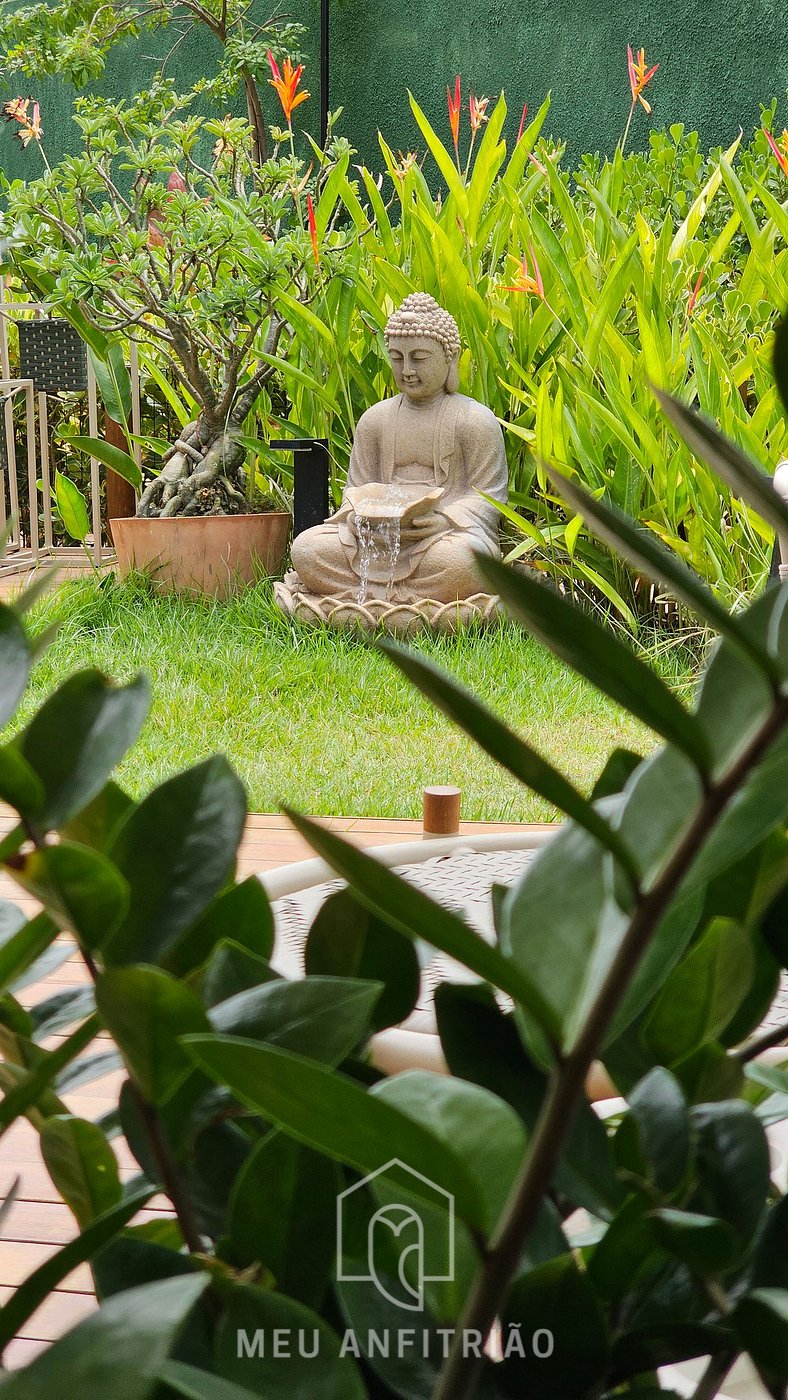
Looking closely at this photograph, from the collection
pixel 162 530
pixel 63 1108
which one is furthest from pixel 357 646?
pixel 63 1108

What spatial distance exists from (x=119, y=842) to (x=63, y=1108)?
0.07m

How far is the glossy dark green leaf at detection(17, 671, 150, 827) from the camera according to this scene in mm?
227

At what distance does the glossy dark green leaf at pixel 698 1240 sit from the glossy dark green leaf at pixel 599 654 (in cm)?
8

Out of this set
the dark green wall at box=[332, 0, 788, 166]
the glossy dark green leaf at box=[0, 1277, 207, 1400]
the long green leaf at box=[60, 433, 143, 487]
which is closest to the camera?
the glossy dark green leaf at box=[0, 1277, 207, 1400]

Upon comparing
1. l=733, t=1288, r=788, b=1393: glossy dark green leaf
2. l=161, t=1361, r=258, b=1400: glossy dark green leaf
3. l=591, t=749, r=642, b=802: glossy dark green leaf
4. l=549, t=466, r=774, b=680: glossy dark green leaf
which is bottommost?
l=733, t=1288, r=788, b=1393: glossy dark green leaf

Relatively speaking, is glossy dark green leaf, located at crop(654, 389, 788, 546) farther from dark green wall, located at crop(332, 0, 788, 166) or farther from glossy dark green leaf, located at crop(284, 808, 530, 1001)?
dark green wall, located at crop(332, 0, 788, 166)

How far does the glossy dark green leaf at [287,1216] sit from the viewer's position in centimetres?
21

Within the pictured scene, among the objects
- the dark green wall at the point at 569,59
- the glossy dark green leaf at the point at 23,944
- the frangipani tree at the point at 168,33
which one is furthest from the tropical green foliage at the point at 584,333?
the glossy dark green leaf at the point at 23,944

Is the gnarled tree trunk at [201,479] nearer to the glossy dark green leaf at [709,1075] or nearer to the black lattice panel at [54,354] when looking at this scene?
the black lattice panel at [54,354]

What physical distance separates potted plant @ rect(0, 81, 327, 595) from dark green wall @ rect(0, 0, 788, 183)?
118 inches

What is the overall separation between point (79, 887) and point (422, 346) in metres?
4.38

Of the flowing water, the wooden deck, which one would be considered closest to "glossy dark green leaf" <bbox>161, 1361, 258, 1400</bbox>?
the wooden deck

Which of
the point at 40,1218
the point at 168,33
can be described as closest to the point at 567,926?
the point at 40,1218

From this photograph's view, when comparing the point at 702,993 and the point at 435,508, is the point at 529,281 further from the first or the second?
the point at 702,993
